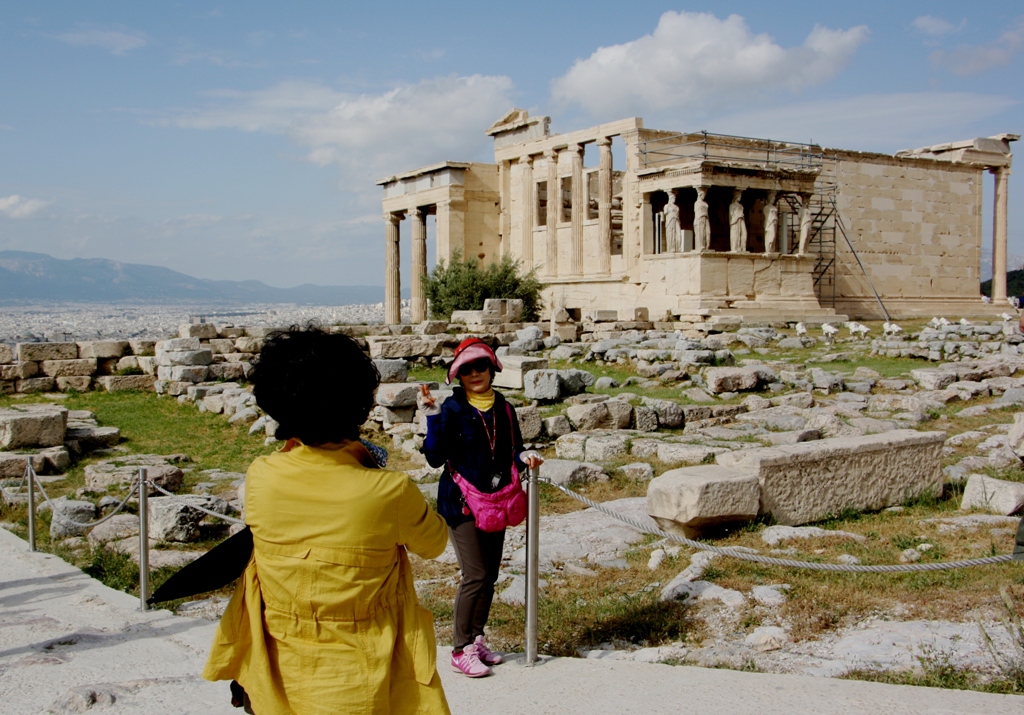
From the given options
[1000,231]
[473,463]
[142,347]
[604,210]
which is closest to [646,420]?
[473,463]

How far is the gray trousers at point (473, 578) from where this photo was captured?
4.23 m

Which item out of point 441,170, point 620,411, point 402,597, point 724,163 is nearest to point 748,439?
point 620,411

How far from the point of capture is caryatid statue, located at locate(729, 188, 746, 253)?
2450cm

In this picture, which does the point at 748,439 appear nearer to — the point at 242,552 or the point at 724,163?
the point at 242,552

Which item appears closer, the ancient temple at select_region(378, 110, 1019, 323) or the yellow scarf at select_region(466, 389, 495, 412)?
the yellow scarf at select_region(466, 389, 495, 412)

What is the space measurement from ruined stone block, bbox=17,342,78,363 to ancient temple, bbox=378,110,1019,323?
13.0 metres

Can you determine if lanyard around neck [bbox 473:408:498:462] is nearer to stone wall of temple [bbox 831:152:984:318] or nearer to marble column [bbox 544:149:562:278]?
marble column [bbox 544:149:562:278]

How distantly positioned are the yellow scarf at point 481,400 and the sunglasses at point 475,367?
0.11 meters

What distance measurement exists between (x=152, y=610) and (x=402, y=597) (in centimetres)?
333

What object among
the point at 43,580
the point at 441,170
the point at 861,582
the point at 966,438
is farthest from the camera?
the point at 441,170

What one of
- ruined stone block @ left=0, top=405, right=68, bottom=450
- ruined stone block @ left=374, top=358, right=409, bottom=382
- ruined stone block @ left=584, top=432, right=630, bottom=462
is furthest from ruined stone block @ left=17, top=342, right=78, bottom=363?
ruined stone block @ left=584, top=432, right=630, bottom=462

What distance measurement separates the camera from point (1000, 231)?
31953mm

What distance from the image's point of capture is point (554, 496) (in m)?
8.41

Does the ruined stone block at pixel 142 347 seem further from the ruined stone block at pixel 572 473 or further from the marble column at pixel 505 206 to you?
the marble column at pixel 505 206
